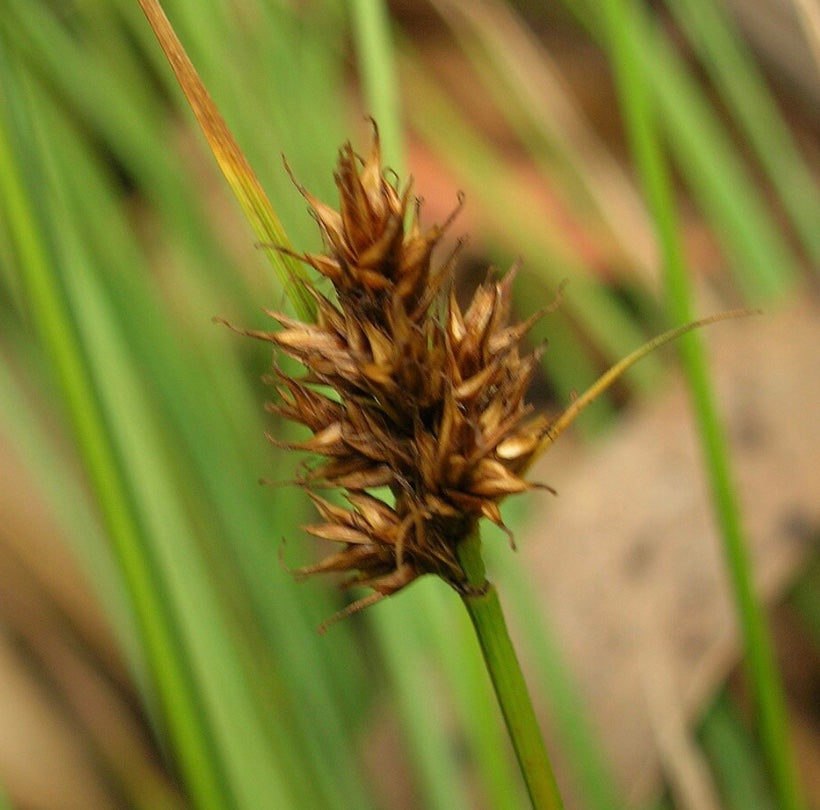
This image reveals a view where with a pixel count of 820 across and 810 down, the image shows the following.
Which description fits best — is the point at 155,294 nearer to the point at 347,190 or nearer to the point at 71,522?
the point at 71,522

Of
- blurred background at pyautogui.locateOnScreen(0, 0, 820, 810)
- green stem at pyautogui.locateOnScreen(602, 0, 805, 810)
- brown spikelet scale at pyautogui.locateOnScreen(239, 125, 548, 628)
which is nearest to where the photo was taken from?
brown spikelet scale at pyautogui.locateOnScreen(239, 125, 548, 628)

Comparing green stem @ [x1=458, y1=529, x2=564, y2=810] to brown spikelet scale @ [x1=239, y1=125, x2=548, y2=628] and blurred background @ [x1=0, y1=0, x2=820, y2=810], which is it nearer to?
brown spikelet scale @ [x1=239, y1=125, x2=548, y2=628]

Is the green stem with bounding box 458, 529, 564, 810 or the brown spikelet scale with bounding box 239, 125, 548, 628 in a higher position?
the brown spikelet scale with bounding box 239, 125, 548, 628

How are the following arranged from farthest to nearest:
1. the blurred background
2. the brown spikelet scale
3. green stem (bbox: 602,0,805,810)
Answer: the blurred background
green stem (bbox: 602,0,805,810)
the brown spikelet scale

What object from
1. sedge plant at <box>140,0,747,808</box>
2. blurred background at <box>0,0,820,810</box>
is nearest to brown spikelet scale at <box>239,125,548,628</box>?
sedge plant at <box>140,0,747,808</box>

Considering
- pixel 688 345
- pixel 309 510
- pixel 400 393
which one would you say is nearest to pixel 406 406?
pixel 400 393

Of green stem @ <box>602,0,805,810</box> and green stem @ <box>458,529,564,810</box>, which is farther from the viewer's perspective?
green stem @ <box>602,0,805,810</box>
